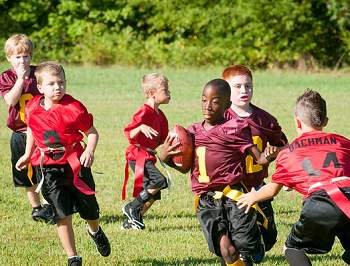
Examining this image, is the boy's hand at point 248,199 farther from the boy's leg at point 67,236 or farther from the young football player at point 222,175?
the boy's leg at point 67,236

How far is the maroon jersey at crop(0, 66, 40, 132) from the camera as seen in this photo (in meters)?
8.55

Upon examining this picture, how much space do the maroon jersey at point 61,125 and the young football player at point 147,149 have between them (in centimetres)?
168

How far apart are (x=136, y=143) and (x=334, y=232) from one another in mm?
3463

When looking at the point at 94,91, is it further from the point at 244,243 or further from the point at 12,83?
the point at 244,243

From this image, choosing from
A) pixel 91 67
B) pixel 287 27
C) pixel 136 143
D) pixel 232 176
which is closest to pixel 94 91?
pixel 91 67

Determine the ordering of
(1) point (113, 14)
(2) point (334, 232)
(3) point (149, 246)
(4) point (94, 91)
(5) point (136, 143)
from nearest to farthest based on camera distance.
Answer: (2) point (334, 232) < (3) point (149, 246) < (5) point (136, 143) < (4) point (94, 91) < (1) point (113, 14)

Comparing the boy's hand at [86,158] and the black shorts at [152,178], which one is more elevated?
the boy's hand at [86,158]

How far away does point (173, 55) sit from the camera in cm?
3247

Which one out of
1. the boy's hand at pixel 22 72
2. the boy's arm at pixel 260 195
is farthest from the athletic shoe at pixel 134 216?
the boy's arm at pixel 260 195

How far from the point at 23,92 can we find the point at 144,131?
1309mm

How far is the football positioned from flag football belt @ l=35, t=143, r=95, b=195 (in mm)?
891

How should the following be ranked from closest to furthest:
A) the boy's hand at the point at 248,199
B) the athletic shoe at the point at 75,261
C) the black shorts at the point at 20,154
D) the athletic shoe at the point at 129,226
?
the boy's hand at the point at 248,199, the athletic shoe at the point at 75,261, the athletic shoe at the point at 129,226, the black shorts at the point at 20,154

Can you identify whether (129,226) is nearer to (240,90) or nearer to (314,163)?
(240,90)

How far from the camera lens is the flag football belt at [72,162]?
6496 mm
